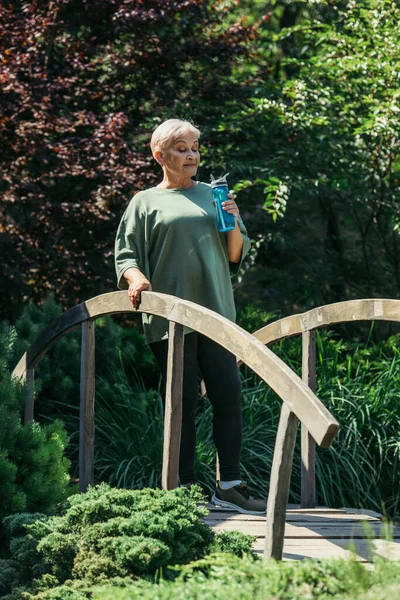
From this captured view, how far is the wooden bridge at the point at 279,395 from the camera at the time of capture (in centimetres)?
308

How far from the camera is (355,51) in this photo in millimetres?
7566

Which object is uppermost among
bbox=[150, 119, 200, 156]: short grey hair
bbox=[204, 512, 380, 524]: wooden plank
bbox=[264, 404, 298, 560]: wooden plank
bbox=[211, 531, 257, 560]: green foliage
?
bbox=[150, 119, 200, 156]: short grey hair

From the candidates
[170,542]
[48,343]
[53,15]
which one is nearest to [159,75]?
[53,15]

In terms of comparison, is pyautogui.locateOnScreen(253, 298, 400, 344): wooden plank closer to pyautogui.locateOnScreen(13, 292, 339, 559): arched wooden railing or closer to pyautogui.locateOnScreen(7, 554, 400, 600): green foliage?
pyautogui.locateOnScreen(13, 292, 339, 559): arched wooden railing

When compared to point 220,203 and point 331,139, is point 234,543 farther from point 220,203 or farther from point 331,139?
point 331,139

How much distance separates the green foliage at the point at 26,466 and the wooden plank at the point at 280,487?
1.39 meters

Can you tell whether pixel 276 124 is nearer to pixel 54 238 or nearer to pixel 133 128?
pixel 133 128

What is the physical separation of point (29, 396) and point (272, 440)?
65.2 inches

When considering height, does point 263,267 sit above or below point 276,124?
below

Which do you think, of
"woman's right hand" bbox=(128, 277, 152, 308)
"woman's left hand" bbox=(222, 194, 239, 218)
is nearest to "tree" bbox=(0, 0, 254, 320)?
"woman's right hand" bbox=(128, 277, 152, 308)

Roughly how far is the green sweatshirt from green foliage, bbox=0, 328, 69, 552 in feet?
2.32

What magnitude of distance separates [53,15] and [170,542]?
5.04 metres

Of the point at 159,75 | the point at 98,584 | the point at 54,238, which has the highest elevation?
the point at 159,75

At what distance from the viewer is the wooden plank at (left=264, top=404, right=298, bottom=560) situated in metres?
3.08
